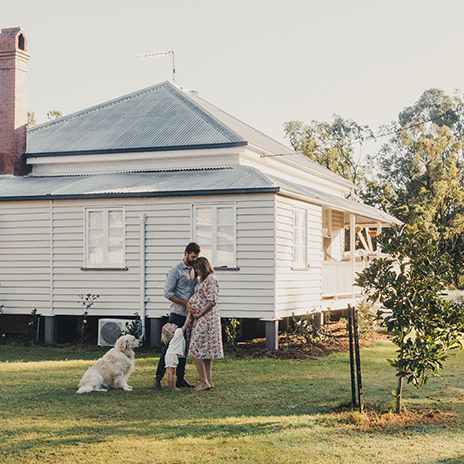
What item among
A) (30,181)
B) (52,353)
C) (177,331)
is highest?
(30,181)

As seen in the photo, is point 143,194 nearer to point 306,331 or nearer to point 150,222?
point 150,222

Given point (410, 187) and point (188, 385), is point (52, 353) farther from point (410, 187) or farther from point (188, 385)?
point (410, 187)

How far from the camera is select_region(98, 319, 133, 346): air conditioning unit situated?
14.6 m

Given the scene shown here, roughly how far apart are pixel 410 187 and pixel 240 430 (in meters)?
32.1

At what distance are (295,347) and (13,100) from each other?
32.3 ft

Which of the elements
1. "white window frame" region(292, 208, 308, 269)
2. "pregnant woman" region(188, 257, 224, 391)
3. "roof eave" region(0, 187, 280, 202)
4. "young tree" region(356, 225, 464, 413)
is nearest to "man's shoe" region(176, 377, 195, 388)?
"pregnant woman" region(188, 257, 224, 391)

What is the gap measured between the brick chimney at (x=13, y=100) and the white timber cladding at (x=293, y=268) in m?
7.74

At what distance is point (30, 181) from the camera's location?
1702cm

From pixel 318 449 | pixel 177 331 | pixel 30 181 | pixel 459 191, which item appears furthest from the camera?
pixel 459 191

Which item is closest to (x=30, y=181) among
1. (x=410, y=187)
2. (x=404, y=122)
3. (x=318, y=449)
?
(x=318, y=449)

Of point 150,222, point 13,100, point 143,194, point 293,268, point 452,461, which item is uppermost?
point 13,100

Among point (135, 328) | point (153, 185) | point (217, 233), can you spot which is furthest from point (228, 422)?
point (153, 185)

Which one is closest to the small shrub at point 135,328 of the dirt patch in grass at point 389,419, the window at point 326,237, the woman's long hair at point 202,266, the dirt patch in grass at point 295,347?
the dirt patch in grass at point 295,347

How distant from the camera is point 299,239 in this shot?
51.5ft
